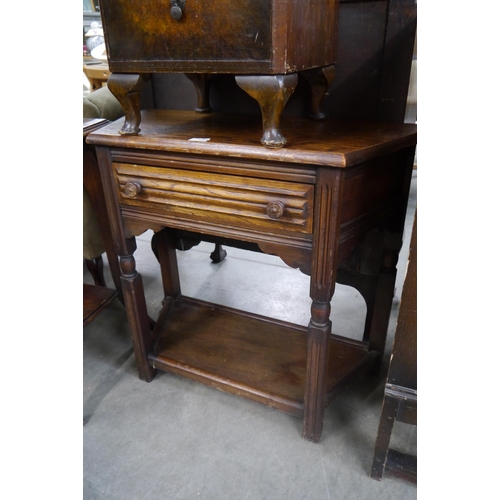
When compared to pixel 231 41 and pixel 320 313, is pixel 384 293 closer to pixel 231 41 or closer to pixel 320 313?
pixel 320 313

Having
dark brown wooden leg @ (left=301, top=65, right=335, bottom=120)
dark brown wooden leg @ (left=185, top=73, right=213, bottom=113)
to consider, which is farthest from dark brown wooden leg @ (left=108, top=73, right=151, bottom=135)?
dark brown wooden leg @ (left=301, top=65, right=335, bottom=120)

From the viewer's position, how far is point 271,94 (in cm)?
91

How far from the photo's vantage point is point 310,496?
44.8 inches

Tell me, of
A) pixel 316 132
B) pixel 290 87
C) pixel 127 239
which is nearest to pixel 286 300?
pixel 127 239

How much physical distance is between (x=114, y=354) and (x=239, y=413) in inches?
23.0

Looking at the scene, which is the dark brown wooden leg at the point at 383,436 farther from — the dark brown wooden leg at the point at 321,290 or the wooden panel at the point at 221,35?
the wooden panel at the point at 221,35

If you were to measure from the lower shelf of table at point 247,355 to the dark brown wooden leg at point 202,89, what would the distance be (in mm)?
756

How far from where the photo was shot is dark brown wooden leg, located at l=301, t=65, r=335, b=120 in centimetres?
114

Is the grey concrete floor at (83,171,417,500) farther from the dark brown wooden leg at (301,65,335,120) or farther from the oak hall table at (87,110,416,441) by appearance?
the dark brown wooden leg at (301,65,335,120)

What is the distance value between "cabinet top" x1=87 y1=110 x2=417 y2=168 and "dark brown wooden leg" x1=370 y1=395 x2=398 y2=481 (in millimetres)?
597

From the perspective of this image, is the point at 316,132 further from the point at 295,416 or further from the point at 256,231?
the point at 295,416

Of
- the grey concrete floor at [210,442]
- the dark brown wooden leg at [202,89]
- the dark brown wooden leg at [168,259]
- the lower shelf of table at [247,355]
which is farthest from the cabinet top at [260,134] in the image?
the grey concrete floor at [210,442]

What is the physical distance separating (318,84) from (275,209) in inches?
17.7

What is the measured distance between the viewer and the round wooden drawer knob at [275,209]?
965mm
